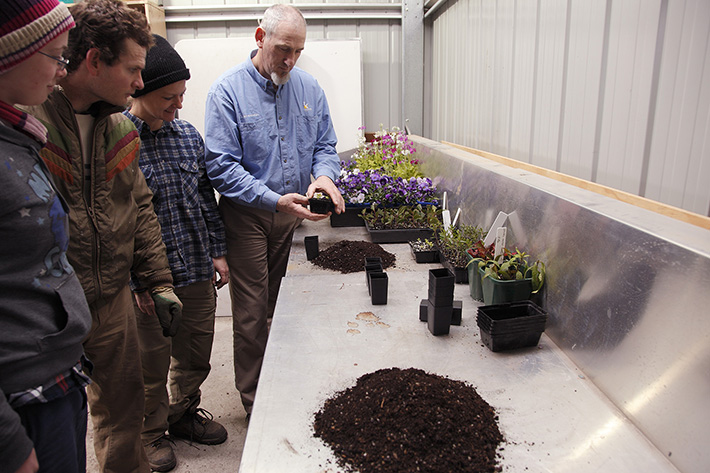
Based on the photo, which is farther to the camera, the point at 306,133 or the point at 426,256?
the point at 306,133

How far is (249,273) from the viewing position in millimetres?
2490

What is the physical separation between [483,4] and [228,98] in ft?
6.00

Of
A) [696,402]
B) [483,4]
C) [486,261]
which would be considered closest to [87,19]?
[486,261]

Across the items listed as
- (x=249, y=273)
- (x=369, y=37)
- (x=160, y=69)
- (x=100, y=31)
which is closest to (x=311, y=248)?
(x=249, y=273)

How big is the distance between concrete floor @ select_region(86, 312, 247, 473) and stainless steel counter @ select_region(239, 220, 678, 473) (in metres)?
1.03

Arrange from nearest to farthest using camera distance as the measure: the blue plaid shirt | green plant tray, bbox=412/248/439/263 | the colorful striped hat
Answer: the colorful striped hat, the blue plaid shirt, green plant tray, bbox=412/248/439/263

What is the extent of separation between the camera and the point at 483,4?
307cm

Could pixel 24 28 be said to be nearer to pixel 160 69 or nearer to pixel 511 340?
pixel 160 69

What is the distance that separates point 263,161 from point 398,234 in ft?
2.74

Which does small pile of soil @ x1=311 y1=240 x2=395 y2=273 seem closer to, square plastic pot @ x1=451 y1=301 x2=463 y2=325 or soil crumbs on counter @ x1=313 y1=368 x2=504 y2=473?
square plastic pot @ x1=451 y1=301 x2=463 y2=325

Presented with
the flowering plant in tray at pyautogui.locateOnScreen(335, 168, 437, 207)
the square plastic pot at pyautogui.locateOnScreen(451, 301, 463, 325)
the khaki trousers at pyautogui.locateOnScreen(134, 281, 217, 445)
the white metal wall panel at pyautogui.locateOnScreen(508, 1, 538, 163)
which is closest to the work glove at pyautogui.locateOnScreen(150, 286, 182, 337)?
the khaki trousers at pyautogui.locateOnScreen(134, 281, 217, 445)

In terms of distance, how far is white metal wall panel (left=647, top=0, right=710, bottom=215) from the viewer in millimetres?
1377

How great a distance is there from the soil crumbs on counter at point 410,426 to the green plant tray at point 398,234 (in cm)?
145

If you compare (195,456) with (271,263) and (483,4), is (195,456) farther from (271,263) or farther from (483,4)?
(483,4)
